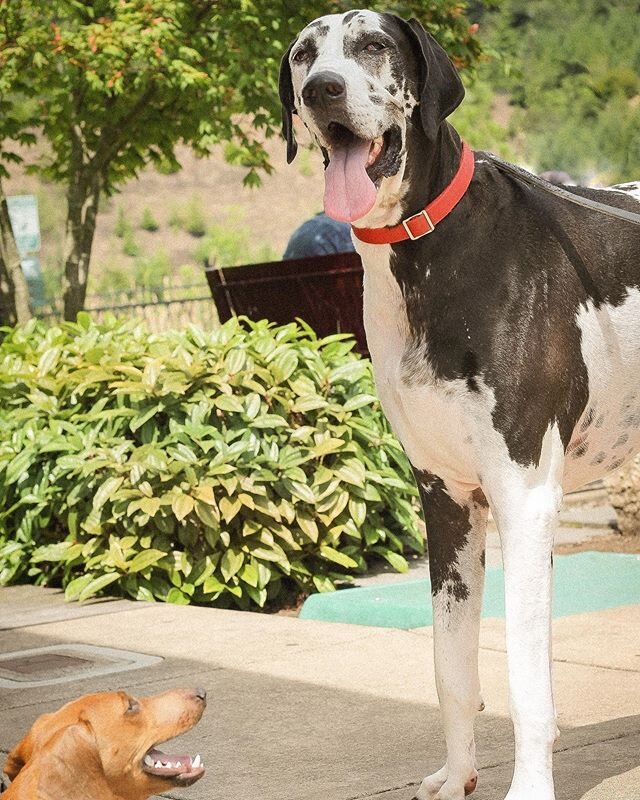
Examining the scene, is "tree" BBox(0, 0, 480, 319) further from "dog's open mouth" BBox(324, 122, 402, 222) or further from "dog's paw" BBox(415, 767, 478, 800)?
"dog's paw" BBox(415, 767, 478, 800)

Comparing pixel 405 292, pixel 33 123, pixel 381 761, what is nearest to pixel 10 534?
pixel 381 761

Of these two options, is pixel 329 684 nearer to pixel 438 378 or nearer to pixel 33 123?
pixel 438 378

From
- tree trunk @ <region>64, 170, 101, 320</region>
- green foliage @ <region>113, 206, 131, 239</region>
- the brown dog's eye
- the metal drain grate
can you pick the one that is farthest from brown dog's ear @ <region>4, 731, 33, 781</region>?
green foliage @ <region>113, 206, 131, 239</region>

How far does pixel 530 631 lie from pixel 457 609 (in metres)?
0.37

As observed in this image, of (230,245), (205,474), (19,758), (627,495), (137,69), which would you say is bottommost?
(230,245)

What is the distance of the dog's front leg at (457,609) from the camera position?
3809mm

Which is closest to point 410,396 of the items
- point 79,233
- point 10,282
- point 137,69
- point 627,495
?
point 627,495

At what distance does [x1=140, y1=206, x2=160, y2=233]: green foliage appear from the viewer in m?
63.0

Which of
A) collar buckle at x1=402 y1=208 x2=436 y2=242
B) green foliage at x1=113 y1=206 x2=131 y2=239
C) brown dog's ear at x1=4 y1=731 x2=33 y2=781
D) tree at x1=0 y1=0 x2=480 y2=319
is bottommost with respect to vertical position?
green foliage at x1=113 y1=206 x2=131 y2=239

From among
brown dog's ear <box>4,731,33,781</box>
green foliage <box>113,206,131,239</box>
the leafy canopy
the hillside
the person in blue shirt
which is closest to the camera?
brown dog's ear <box>4,731,33,781</box>

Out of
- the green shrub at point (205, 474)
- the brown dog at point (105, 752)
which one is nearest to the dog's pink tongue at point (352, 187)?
the brown dog at point (105, 752)

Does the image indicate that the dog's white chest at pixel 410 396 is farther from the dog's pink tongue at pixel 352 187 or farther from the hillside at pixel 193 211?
the hillside at pixel 193 211

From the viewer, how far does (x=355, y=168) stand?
3457 mm

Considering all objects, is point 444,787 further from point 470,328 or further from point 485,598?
point 485,598
